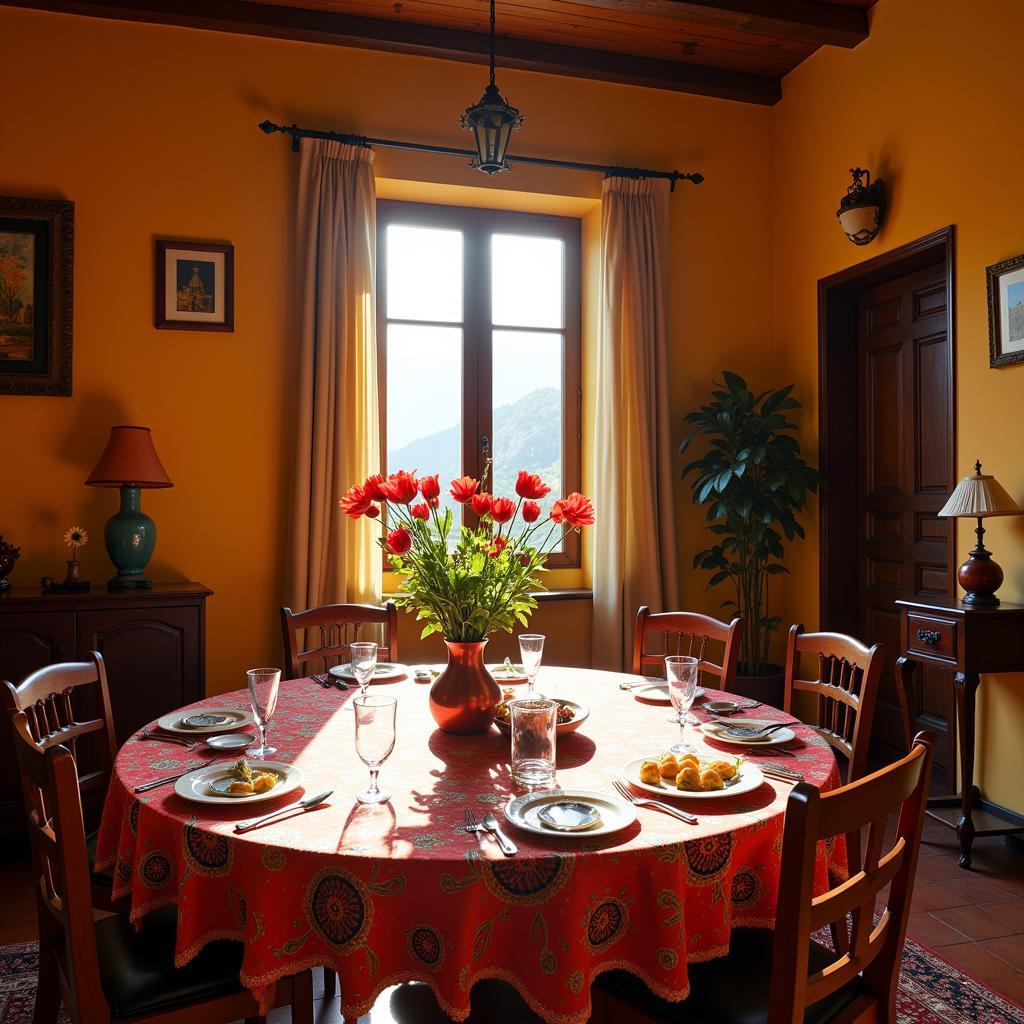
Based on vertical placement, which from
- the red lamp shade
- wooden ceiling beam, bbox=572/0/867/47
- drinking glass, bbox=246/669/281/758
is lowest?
drinking glass, bbox=246/669/281/758

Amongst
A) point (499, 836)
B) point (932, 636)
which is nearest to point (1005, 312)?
point (932, 636)

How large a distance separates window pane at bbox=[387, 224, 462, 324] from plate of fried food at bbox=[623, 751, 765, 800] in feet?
10.4

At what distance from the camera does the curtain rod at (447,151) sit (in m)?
3.80

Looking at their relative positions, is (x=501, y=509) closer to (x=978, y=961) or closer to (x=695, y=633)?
(x=695, y=633)

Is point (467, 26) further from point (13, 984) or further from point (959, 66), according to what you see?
point (13, 984)

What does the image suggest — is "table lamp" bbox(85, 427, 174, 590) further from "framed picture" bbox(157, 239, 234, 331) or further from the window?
the window

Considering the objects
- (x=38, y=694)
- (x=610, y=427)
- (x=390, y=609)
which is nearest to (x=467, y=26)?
(x=610, y=427)

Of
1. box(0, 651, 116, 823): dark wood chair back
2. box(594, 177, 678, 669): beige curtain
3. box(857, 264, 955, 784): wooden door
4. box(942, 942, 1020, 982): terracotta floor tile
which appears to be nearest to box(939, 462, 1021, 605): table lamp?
box(857, 264, 955, 784): wooden door

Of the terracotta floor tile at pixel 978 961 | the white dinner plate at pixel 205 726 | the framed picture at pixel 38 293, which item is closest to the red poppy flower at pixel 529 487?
the white dinner plate at pixel 205 726

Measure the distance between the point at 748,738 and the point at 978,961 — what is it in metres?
1.21

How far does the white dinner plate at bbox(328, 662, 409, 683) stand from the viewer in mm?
2403

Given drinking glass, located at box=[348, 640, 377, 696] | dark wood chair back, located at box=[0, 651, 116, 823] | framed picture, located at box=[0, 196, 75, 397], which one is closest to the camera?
dark wood chair back, located at box=[0, 651, 116, 823]

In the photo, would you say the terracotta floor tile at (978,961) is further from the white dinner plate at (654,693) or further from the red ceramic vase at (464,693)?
the red ceramic vase at (464,693)

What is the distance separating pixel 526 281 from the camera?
14.8 ft
